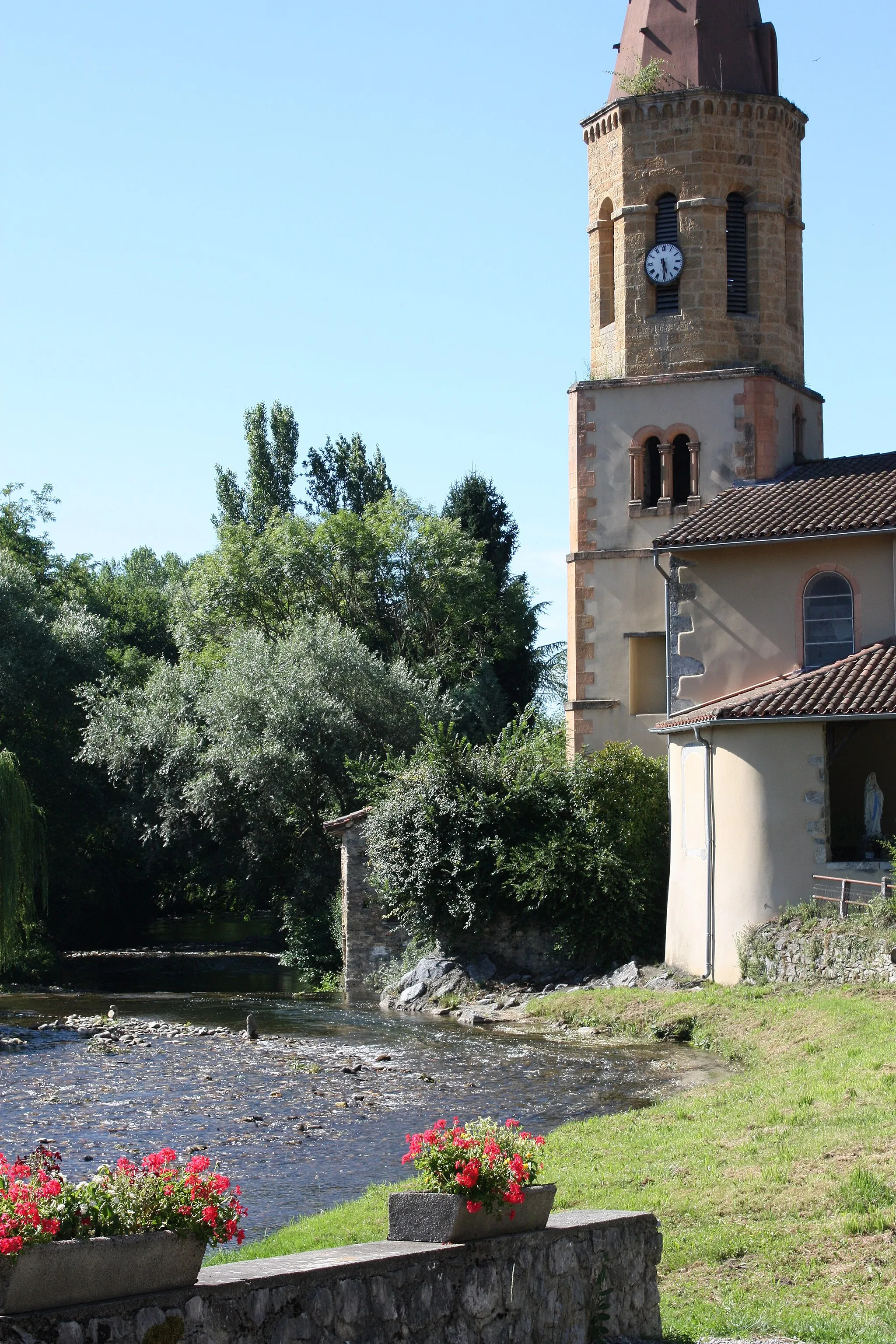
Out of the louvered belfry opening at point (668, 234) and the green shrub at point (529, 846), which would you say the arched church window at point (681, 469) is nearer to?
the louvered belfry opening at point (668, 234)

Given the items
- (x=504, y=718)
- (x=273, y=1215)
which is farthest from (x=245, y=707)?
(x=273, y=1215)

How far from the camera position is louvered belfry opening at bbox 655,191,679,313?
33.7 metres

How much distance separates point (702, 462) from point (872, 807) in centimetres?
1064

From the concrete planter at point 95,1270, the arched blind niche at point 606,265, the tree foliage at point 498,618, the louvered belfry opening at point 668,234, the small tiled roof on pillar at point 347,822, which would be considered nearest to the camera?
the concrete planter at point 95,1270

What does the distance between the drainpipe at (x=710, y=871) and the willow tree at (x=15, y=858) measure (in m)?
13.3

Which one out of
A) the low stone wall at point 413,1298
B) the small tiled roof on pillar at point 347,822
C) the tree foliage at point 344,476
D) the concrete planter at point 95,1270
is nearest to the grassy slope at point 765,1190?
the low stone wall at point 413,1298

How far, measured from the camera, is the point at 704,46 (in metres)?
34.1

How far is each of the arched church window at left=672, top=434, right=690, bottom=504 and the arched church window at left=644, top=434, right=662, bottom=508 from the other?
1.02 ft

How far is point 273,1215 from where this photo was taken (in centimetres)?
1232

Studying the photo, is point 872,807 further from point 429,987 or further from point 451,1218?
point 451,1218

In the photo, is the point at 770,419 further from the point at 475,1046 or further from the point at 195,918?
the point at 195,918

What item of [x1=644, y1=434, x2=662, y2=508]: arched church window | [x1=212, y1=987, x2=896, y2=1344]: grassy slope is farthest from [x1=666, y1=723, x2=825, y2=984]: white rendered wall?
[x1=644, y1=434, x2=662, y2=508]: arched church window

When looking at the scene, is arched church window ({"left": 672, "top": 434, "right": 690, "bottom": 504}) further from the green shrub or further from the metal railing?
the metal railing

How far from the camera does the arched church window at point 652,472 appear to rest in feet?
109
